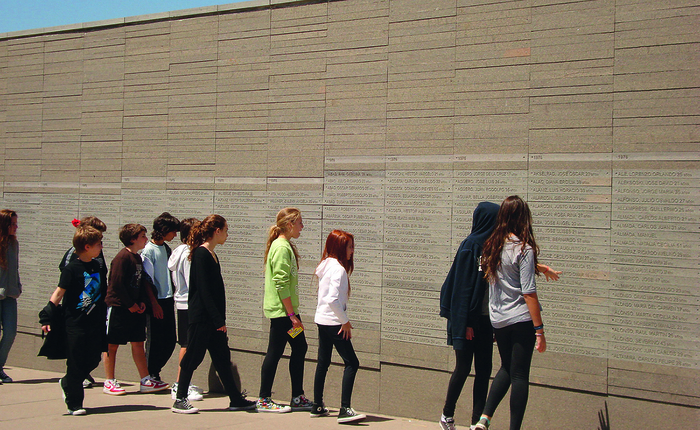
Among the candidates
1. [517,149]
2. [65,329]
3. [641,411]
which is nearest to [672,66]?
[517,149]

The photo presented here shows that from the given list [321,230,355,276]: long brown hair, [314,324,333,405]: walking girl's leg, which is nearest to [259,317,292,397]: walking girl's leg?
[314,324,333,405]: walking girl's leg

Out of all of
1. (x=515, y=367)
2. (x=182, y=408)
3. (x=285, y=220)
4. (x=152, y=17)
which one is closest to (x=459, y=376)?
(x=515, y=367)

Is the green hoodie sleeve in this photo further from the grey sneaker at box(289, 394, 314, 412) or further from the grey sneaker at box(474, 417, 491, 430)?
the grey sneaker at box(474, 417, 491, 430)

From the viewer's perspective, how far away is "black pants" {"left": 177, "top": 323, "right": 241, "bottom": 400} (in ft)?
18.7

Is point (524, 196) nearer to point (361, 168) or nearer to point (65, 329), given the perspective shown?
point (361, 168)

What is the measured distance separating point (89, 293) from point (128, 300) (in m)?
0.77

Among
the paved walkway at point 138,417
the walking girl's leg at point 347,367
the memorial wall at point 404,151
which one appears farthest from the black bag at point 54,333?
the walking girl's leg at point 347,367

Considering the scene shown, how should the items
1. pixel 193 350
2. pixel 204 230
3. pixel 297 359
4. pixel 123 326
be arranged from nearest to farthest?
1. pixel 193 350
2. pixel 204 230
3. pixel 297 359
4. pixel 123 326

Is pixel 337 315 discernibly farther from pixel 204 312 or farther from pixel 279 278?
pixel 204 312

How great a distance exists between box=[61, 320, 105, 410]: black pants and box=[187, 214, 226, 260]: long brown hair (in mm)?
1077

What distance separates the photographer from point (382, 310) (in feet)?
20.5

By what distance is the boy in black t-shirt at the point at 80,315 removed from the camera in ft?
18.3

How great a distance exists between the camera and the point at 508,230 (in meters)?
4.70

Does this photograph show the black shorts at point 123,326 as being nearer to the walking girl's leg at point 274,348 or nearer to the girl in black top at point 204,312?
the girl in black top at point 204,312
